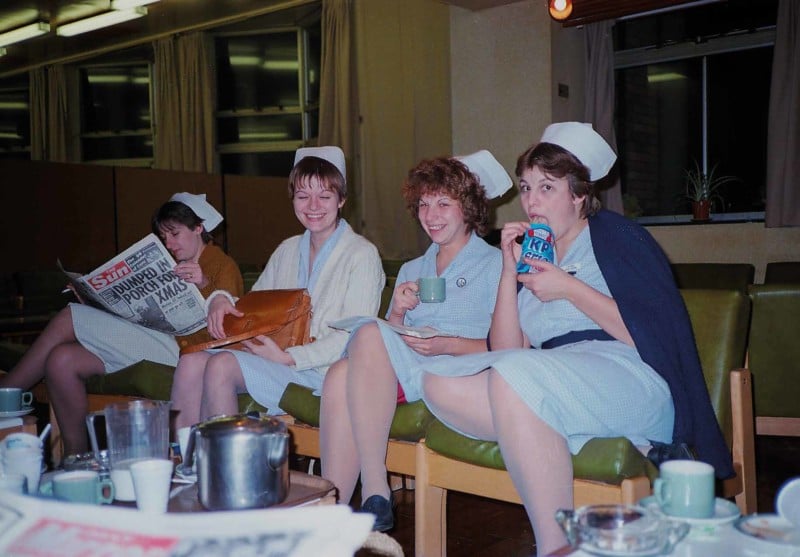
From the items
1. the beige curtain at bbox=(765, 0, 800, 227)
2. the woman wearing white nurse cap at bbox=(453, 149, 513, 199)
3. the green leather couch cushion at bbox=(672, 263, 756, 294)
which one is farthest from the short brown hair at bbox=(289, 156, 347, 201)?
the beige curtain at bbox=(765, 0, 800, 227)

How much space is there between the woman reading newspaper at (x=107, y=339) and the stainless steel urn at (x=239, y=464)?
Answer: 1.66 m

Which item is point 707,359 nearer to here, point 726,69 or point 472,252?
point 472,252

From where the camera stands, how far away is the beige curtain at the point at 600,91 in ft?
19.6

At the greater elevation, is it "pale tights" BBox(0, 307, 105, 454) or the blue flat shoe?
"pale tights" BBox(0, 307, 105, 454)

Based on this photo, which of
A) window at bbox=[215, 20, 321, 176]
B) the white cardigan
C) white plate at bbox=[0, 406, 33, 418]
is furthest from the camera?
window at bbox=[215, 20, 321, 176]

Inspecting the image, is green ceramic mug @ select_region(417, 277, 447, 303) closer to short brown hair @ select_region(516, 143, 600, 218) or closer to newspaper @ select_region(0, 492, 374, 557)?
short brown hair @ select_region(516, 143, 600, 218)

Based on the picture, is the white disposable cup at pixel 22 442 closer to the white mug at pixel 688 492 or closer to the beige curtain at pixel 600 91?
the white mug at pixel 688 492

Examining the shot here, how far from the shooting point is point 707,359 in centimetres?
194

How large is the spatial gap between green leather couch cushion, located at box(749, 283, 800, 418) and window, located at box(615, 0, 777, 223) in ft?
9.68

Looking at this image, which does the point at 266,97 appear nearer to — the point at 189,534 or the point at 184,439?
the point at 184,439

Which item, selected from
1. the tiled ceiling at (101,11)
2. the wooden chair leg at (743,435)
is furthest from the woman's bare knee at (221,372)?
the tiled ceiling at (101,11)

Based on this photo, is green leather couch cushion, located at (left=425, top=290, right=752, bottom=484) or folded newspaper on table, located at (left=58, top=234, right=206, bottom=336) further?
folded newspaper on table, located at (left=58, top=234, right=206, bottom=336)

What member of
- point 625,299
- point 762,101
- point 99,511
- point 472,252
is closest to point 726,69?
point 762,101

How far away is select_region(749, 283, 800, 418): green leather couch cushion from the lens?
9.43 feet
